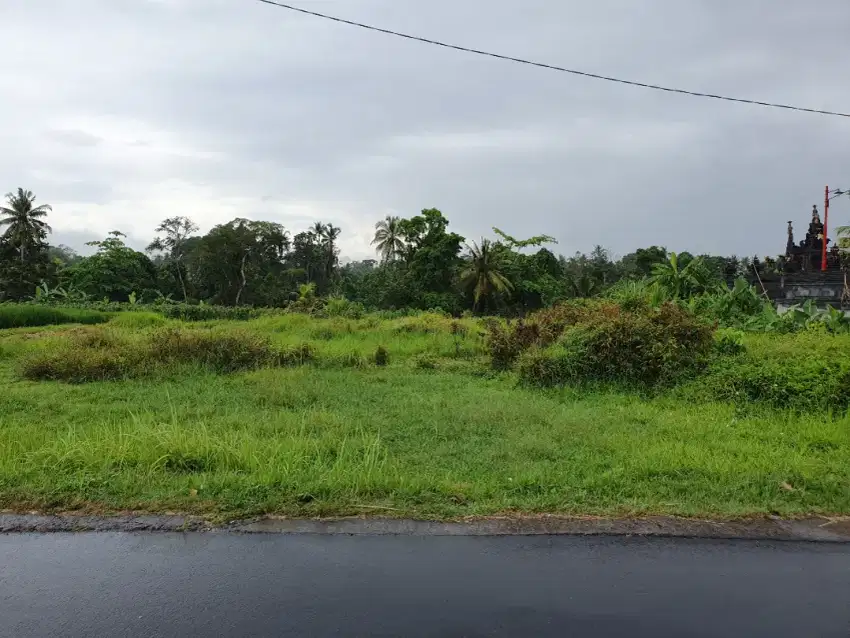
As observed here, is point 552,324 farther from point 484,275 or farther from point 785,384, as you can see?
point 484,275

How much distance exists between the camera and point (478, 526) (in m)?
4.15

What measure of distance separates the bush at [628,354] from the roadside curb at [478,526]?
5109 millimetres

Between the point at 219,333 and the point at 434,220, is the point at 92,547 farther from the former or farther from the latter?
the point at 434,220

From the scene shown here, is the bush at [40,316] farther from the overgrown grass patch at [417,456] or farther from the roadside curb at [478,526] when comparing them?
the roadside curb at [478,526]

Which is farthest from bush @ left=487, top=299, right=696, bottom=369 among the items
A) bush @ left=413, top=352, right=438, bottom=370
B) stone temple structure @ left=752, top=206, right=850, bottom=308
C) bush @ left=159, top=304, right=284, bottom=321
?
bush @ left=159, top=304, right=284, bottom=321

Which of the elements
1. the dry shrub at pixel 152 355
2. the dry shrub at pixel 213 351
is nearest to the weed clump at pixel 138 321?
the dry shrub at pixel 152 355

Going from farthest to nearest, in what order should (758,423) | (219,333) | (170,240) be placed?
(170,240) → (219,333) → (758,423)

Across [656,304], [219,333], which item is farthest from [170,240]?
[656,304]

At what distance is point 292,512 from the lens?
4312 millimetres

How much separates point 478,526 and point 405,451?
181cm

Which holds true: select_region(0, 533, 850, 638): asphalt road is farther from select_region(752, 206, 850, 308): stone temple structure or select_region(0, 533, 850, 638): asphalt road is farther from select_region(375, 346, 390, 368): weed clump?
select_region(752, 206, 850, 308): stone temple structure

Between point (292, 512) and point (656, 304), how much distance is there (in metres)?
10.8

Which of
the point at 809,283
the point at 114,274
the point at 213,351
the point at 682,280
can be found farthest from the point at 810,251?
the point at 114,274

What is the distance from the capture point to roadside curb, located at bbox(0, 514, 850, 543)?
4074mm
